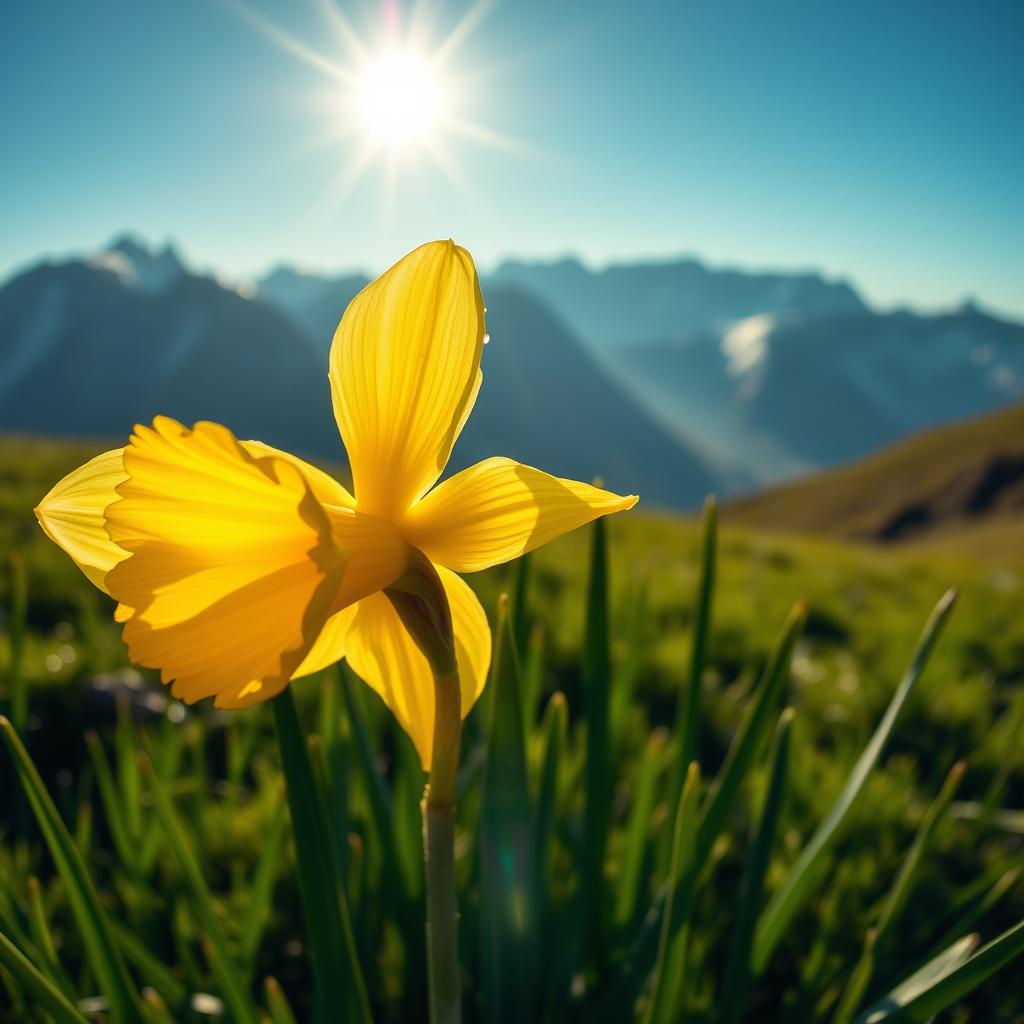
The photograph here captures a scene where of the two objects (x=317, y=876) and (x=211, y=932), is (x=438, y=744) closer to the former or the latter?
(x=317, y=876)

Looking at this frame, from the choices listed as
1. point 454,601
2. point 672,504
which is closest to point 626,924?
point 454,601

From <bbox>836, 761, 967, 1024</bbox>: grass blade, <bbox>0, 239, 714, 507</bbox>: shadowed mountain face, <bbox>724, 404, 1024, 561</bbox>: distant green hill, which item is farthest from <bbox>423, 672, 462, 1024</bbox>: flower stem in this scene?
<bbox>0, 239, 714, 507</bbox>: shadowed mountain face

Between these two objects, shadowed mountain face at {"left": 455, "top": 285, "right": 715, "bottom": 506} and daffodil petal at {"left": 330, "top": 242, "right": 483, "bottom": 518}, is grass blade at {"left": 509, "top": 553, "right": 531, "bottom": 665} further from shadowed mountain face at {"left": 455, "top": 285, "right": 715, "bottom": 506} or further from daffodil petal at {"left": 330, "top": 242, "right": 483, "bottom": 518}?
A: shadowed mountain face at {"left": 455, "top": 285, "right": 715, "bottom": 506}

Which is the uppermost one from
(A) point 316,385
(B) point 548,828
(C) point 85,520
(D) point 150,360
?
(D) point 150,360

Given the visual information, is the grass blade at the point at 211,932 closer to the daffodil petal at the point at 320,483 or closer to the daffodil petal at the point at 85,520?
the daffodil petal at the point at 85,520

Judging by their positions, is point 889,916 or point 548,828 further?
point 548,828

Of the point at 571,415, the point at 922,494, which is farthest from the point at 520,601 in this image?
the point at 571,415

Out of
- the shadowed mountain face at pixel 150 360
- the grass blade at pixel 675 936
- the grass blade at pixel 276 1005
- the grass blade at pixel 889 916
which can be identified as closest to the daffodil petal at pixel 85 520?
the grass blade at pixel 276 1005
